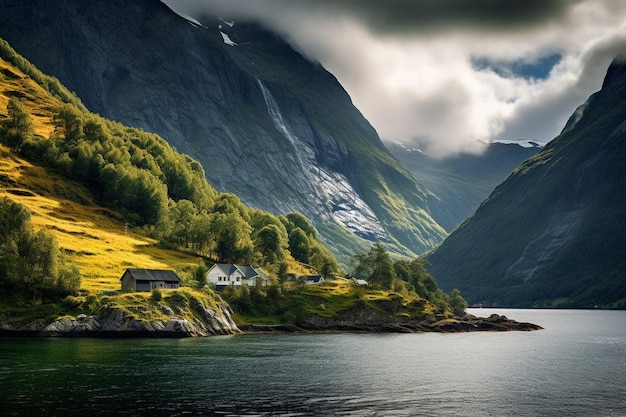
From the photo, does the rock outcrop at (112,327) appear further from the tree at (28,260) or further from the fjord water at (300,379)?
the tree at (28,260)

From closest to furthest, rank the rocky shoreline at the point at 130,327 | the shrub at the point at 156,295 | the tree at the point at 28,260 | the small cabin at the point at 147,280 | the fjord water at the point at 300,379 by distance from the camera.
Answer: the fjord water at the point at 300,379, the rocky shoreline at the point at 130,327, the tree at the point at 28,260, the shrub at the point at 156,295, the small cabin at the point at 147,280

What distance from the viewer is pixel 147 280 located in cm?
16912

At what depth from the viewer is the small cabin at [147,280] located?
167000 millimetres

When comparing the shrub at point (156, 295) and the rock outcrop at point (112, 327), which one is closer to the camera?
the rock outcrop at point (112, 327)

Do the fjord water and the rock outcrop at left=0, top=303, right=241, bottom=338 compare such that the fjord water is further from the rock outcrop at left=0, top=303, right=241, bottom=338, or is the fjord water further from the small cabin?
the small cabin

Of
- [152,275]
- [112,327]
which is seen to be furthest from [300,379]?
[152,275]

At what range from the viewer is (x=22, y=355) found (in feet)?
337

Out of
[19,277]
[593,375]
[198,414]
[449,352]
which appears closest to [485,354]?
[449,352]

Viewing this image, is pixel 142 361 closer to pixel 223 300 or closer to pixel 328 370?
pixel 328 370

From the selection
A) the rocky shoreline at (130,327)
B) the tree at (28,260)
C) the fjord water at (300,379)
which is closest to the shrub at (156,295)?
the rocky shoreline at (130,327)

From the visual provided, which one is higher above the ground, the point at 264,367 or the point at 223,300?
the point at 223,300

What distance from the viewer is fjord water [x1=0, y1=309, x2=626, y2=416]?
229 feet

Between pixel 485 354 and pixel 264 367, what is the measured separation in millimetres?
53252

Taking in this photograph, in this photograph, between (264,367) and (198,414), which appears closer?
(198,414)
